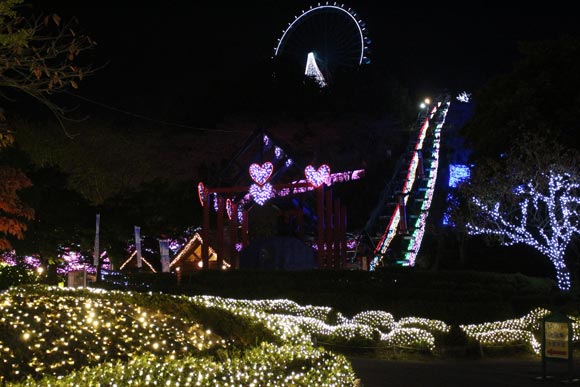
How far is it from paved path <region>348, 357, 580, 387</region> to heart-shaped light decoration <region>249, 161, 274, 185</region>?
1722cm

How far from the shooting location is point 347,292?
2244 cm

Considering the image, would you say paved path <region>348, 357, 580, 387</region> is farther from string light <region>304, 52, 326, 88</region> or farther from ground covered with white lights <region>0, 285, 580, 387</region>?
string light <region>304, 52, 326, 88</region>

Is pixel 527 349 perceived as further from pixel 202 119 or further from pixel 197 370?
pixel 202 119

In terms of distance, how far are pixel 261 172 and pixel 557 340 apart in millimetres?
20576

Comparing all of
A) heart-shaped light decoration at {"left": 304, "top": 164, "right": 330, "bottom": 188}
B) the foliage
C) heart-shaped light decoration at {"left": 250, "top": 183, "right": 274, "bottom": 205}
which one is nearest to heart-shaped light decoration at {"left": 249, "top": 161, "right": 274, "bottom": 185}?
heart-shaped light decoration at {"left": 250, "top": 183, "right": 274, "bottom": 205}

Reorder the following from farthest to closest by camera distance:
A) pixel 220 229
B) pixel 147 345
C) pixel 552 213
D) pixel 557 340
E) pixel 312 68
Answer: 1. pixel 312 68
2. pixel 220 229
3. pixel 552 213
4. pixel 557 340
5. pixel 147 345

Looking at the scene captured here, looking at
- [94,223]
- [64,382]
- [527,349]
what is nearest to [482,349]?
[527,349]

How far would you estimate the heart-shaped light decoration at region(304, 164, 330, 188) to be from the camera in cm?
2959

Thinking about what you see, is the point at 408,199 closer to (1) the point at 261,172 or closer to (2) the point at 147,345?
(1) the point at 261,172

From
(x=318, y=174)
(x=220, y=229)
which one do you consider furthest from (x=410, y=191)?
(x=318, y=174)

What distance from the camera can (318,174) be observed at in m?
29.6

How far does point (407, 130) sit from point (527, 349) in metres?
36.7

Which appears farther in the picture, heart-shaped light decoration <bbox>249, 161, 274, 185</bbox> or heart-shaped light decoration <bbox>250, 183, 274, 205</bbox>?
heart-shaped light decoration <bbox>250, 183, 274, 205</bbox>

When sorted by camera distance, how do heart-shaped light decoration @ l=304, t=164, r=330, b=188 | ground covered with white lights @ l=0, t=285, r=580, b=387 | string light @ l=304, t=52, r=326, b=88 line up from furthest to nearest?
1. string light @ l=304, t=52, r=326, b=88
2. heart-shaped light decoration @ l=304, t=164, r=330, b=188
3. ground covered with white lights @ l=0, t=285, r=580, b=387
